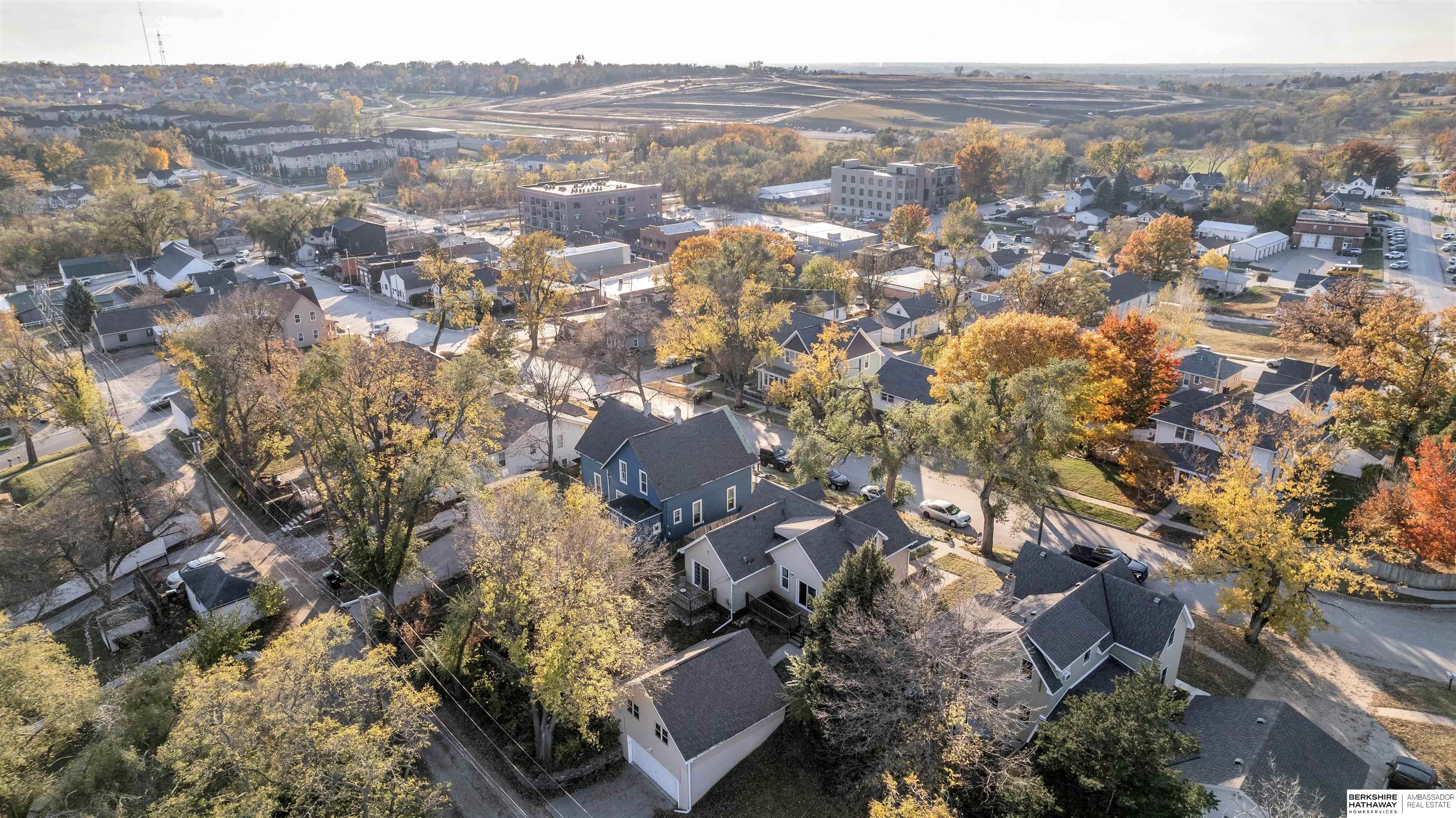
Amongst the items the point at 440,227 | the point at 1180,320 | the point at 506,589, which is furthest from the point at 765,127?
the point at 506,589

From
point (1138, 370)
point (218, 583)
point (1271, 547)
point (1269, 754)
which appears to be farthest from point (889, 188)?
point (1269, 754)

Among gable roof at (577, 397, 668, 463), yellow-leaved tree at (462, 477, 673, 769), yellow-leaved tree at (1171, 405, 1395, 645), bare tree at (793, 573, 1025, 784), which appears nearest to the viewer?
bare tree at (793, 573, 1025, 784)

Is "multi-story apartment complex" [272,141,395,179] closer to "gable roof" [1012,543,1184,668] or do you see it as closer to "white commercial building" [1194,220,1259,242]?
"white commercial building" [1194,220,1259,242]

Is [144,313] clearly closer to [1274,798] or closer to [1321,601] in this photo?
[1274,798]

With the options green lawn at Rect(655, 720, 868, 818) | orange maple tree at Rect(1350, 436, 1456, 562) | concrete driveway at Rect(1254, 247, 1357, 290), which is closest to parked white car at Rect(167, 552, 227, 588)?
green lawn at Rect(655, 720, 868, 818)

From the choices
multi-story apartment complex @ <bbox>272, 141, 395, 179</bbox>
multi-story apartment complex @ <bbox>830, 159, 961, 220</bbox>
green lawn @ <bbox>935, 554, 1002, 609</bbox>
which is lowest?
green lawn @ <bbox>935, 554, 1002, 609</bbox>
